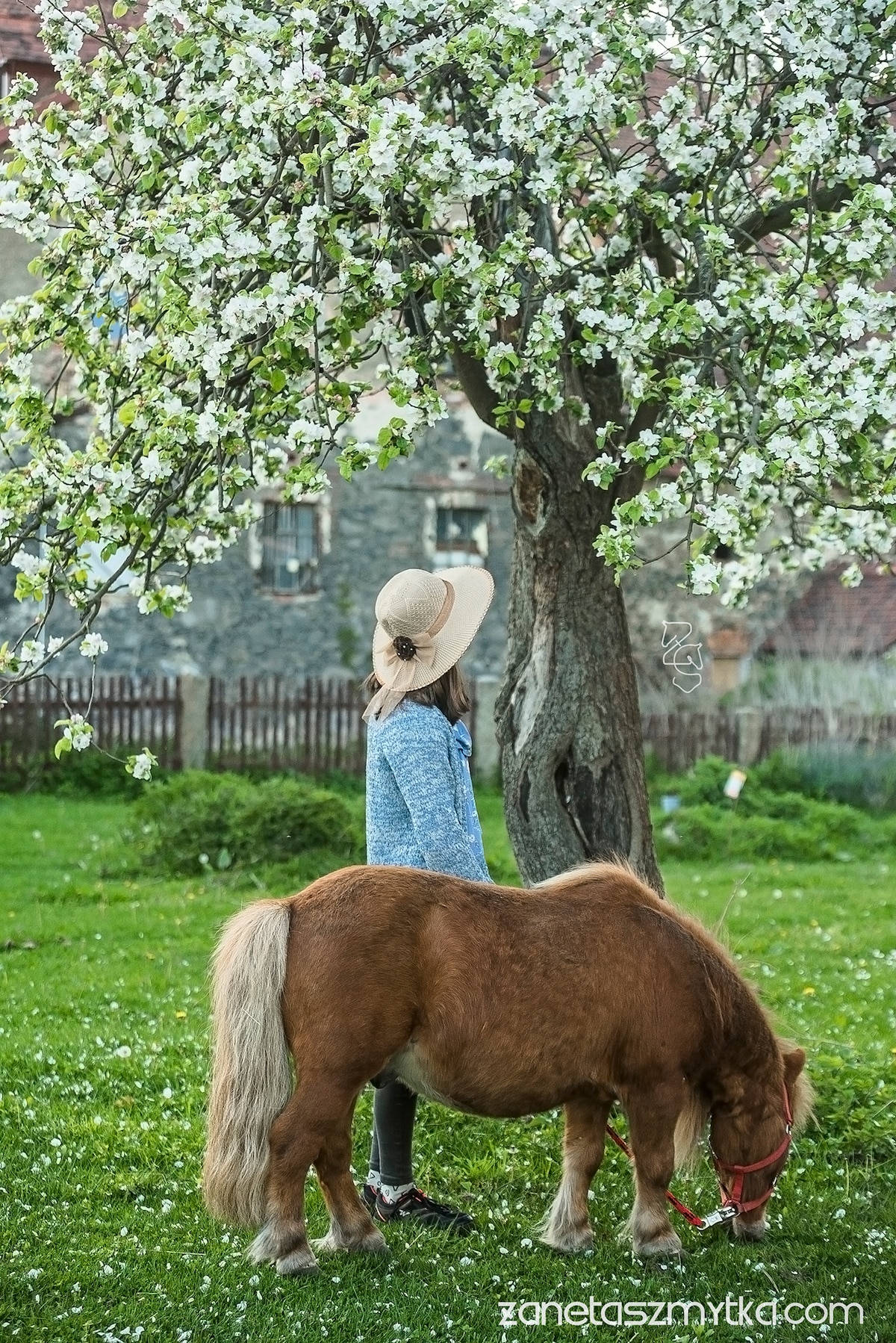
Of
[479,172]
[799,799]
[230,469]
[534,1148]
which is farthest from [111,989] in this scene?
[799,799]

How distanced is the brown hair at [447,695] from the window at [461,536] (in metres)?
14.9

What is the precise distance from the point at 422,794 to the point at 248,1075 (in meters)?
1.00

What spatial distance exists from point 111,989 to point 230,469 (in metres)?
3.98

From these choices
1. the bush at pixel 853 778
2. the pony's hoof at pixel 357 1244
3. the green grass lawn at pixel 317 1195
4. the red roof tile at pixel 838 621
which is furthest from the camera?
the red roof tile at pixel 838 621

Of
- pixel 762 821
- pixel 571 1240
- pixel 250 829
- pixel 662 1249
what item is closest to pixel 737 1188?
pixel 662 1249

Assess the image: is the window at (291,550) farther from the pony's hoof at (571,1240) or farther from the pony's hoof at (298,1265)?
the pony's hoof at (298,1265)

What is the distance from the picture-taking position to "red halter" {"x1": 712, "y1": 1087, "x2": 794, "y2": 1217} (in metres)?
4.63

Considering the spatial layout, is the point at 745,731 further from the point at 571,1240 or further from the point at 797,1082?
the point at 571,1240

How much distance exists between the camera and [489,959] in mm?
4254

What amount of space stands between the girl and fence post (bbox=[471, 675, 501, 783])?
458 inches

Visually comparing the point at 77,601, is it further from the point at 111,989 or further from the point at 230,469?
the point at 111,989

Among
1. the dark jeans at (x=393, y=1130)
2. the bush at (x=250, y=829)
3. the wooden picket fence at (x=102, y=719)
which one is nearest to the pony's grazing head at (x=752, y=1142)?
the dark jeans at (x=393, y=1130)

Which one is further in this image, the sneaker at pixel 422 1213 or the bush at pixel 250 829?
the bush at pixel 250 829

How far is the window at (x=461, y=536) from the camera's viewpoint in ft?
64.4
